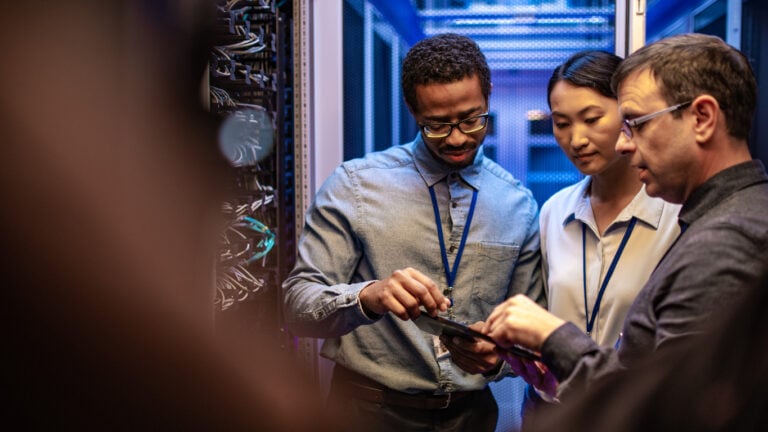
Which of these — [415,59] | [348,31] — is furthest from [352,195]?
[348,31]

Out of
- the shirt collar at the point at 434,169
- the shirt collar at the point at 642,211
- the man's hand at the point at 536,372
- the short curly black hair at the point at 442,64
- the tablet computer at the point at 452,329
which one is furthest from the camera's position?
the shirt collar at the point at 434,169

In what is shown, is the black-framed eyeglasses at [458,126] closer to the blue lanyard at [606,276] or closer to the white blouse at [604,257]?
the white blouse at [604,257]

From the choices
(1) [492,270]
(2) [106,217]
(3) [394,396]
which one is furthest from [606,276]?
(2) [106,217]

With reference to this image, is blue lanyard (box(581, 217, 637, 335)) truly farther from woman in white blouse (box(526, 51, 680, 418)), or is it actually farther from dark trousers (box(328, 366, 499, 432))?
dark trousers (box(328, 366, 499, 432))

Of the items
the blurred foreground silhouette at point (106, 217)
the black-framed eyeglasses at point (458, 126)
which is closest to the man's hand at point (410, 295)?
the black-framed eyeglasses at point (458, 126)

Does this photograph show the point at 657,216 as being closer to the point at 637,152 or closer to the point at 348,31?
the point at 637,152

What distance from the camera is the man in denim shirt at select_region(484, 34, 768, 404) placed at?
0.88 metres

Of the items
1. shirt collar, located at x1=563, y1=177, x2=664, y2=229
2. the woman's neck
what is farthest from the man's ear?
the woman's neck

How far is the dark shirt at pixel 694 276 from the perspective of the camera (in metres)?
0.85

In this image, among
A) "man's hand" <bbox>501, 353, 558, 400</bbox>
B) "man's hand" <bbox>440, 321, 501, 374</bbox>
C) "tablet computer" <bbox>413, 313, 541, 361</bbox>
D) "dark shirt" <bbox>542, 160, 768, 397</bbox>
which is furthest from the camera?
"man's hand" <bbox>440, 321, 501, 374</bbox>

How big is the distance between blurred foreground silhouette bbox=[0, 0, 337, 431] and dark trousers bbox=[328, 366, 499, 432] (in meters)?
1.38

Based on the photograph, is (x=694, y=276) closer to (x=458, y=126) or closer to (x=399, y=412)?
(x=458, y=126)

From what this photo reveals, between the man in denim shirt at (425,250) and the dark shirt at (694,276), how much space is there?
27.7 inches

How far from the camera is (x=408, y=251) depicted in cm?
174
